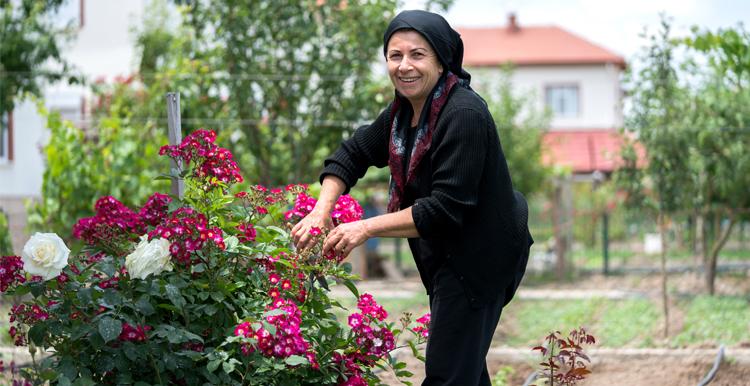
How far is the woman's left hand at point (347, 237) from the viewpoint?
11.2 ft

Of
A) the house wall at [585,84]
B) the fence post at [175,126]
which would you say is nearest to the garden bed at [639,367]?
the fence post at [175,126]

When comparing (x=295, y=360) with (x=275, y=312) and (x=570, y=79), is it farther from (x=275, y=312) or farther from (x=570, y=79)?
(x=570, y=79)

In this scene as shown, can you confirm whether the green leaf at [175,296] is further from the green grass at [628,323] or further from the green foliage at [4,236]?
the green grass at [628,323]

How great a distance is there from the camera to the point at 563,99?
39.8 m

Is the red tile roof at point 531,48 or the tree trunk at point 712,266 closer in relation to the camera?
the tree trunk at point 712,266

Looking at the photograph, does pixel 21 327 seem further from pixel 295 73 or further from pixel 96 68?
pixel 96 68

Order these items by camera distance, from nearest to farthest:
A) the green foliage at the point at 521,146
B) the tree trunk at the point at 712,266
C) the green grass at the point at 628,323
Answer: the green grass at the point at 628,323 < the tree trunk at the point at 712,266 < the green foliage at the point at 521,146

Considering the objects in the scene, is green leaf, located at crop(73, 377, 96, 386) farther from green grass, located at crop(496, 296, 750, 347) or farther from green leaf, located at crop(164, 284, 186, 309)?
green grass, located at crop(496, 296, 750, 347)

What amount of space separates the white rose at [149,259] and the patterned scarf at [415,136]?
764mm

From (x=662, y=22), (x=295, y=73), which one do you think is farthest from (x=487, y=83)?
(x=662, y=22)

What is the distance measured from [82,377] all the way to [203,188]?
2.54 feet

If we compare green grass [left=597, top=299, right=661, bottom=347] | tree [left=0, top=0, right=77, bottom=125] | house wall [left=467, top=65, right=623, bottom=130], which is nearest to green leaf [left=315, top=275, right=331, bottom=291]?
green grass [left=597, top=299, right=661, bottom=347]

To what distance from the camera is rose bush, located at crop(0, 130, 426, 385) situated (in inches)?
140

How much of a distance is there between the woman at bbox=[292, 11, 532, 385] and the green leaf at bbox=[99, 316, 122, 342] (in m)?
0.65
